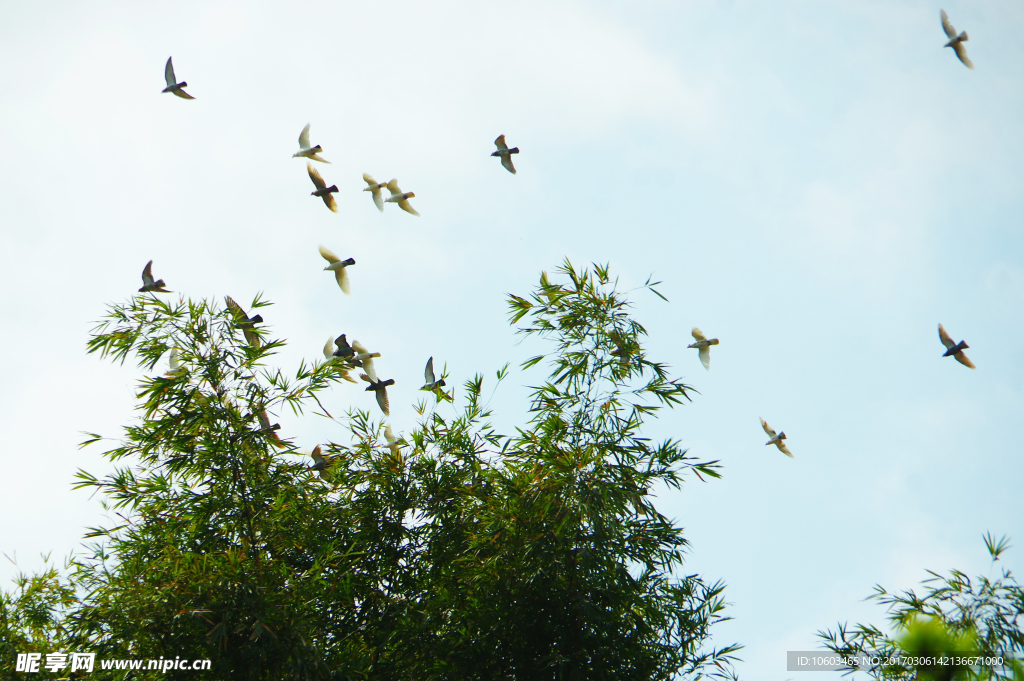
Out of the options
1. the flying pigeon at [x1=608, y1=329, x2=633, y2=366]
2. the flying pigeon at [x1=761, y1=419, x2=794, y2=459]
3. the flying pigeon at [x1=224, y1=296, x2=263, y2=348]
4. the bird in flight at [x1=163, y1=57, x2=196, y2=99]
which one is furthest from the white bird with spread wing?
the bird in flight at [x1=163, y1=57, x2=196, y2=99]

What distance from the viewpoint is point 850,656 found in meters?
4.52

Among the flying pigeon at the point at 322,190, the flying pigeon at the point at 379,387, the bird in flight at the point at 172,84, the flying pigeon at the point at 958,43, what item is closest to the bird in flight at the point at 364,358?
the flying pigeon at the point at 379,387

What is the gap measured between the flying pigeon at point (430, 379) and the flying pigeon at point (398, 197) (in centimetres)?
241

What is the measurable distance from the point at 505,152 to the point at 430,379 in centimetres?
322

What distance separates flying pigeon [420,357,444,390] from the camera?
250 inches

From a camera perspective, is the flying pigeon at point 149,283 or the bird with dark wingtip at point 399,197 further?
the bird with dark wingtip at point 399,197

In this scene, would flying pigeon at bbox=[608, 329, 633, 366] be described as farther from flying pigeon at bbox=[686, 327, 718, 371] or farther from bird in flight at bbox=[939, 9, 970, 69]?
bird in flight at bbox=[939, 9, 970, 69]

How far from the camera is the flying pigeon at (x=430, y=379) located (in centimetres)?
635

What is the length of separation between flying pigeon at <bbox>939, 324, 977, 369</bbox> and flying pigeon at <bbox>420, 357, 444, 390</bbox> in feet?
14.3

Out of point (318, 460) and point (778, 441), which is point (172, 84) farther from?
point (778, 441)

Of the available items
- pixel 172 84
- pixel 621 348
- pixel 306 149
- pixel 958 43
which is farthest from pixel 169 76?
pixel 958 43

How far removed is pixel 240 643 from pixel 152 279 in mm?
3097

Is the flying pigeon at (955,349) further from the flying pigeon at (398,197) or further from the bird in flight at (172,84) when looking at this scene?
the bird in flight at (172,84)

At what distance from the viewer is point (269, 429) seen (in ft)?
17.3
